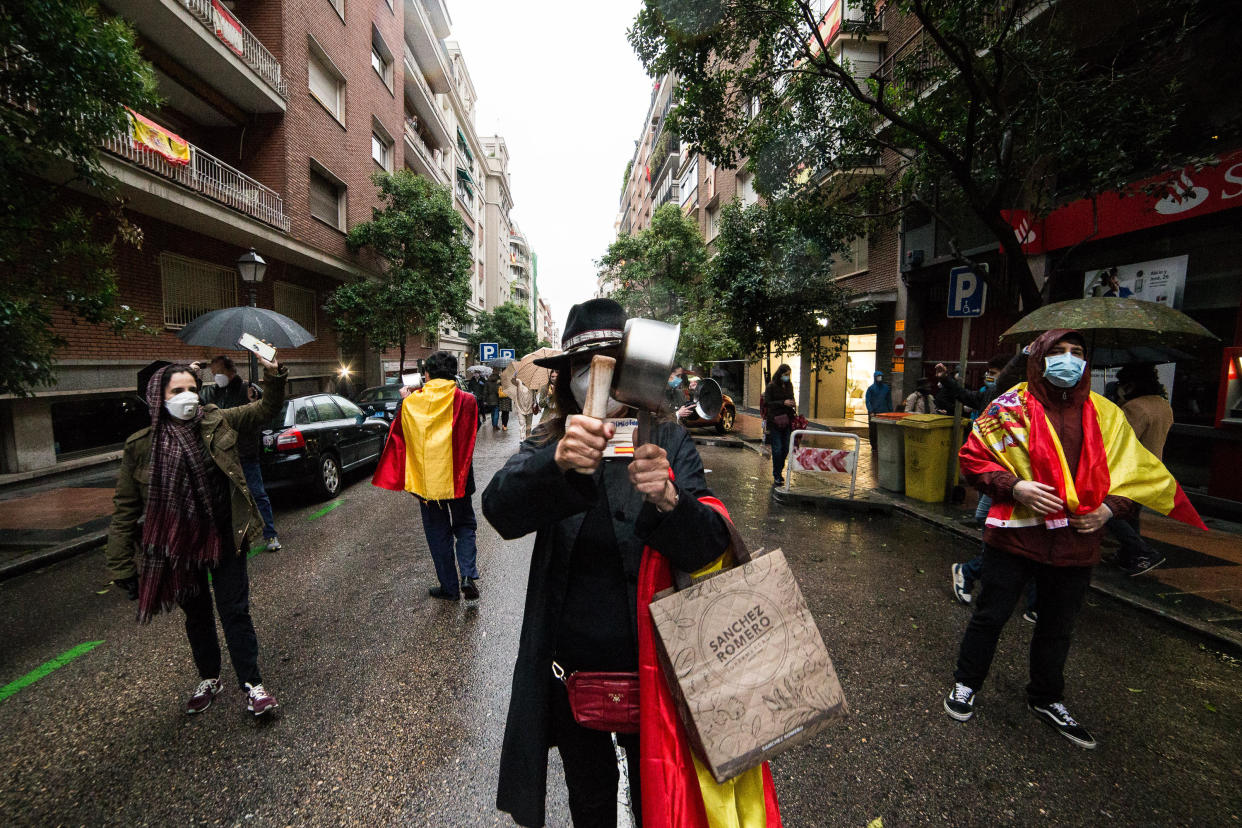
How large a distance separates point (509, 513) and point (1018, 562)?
2.69 metres

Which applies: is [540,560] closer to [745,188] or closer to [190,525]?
[190,525]

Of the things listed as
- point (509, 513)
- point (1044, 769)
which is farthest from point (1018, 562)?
point (509, 513)

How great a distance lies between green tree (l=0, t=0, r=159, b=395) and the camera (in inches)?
155

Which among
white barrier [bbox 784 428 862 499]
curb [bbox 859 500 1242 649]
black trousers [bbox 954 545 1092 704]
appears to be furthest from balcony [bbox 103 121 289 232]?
curb [bbox 859 500 1242 649]

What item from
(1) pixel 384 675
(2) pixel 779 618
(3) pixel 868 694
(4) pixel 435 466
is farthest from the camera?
(4) pixel 435 466

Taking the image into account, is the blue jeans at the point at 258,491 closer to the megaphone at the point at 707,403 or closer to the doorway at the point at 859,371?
the megaphone at the point at 707,403

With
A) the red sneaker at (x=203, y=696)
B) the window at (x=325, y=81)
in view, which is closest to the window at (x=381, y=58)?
the window at (x=325, y=81)

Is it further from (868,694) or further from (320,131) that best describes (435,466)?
(320,131)

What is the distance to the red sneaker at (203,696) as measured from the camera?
279 cm

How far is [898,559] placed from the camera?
5.07 m

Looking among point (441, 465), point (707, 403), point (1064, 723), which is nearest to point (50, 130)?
point (441, 465)

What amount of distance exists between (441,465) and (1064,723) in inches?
161

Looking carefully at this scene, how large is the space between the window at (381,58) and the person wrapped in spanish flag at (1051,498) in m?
23.2

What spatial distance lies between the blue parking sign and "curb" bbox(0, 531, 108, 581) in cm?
1013
